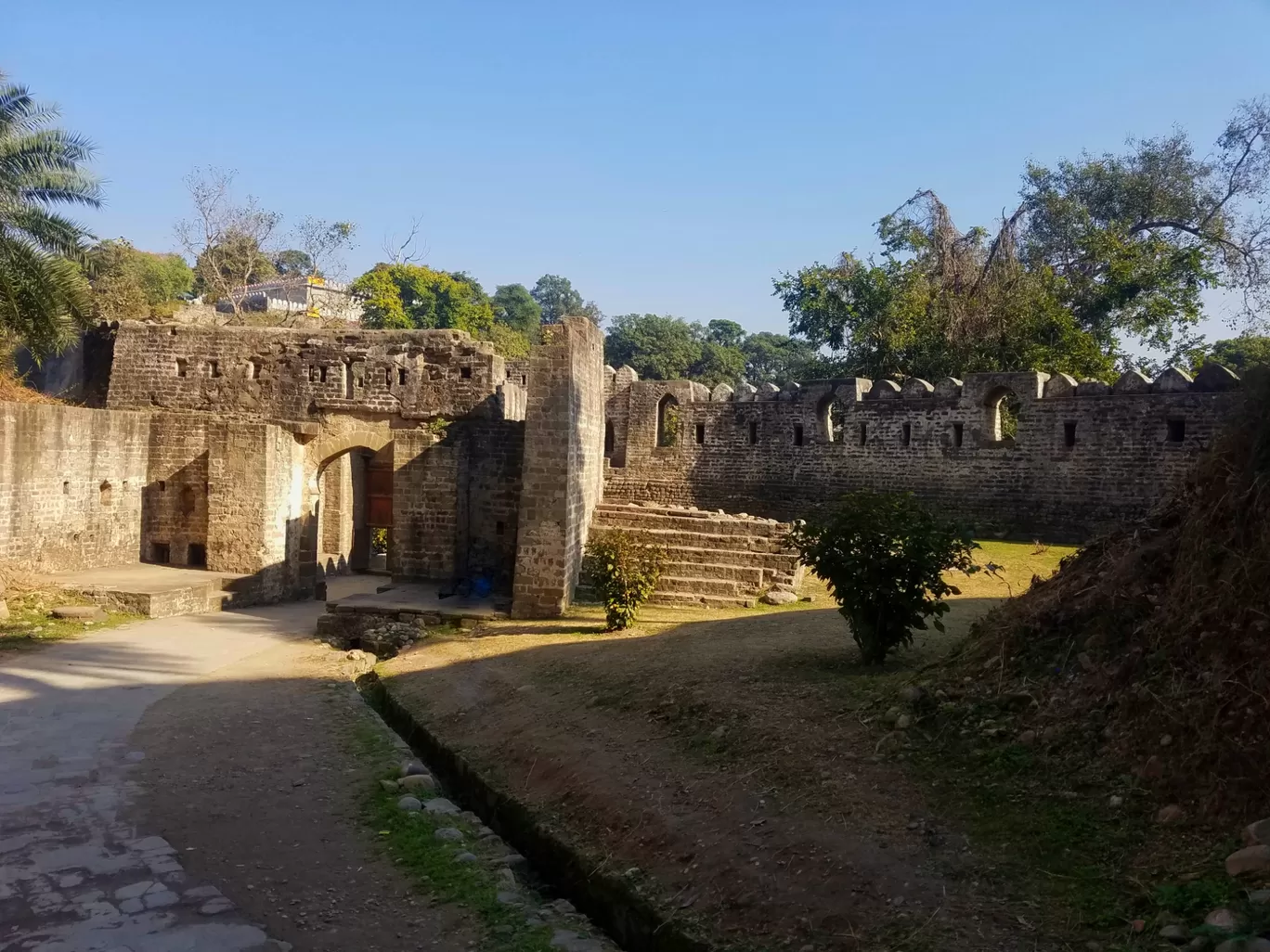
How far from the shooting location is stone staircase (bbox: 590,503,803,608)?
42.2 ft

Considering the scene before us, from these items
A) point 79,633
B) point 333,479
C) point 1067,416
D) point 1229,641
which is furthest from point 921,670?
point 333,479

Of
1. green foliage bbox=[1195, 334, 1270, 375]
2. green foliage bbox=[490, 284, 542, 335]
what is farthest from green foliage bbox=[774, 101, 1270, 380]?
green foliage bbox=[490, 284, 542, 335]

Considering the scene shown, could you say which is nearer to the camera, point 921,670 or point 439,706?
point 921,670

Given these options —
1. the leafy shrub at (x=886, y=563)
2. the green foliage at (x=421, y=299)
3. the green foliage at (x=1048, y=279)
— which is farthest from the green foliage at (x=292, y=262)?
the leafy shrub at (x=886, y=563)

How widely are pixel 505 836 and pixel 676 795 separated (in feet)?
4.48

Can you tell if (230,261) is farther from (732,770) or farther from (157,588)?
(732,770)

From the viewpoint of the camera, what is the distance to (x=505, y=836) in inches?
258

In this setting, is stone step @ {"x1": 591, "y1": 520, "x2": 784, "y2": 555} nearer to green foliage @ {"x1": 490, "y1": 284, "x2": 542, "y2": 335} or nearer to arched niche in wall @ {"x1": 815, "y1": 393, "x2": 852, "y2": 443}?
arched niche in wall @ {"x1": 815, "y1": 393, "x2": 852, "y2": 443}

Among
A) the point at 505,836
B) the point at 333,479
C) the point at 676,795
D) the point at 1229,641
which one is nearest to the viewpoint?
the point at 1229,641

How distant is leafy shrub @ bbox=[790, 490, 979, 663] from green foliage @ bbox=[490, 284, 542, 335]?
2042 inches

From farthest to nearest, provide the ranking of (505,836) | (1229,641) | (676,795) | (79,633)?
(79,633)
(505,836)
(676,795)
(1229,641)

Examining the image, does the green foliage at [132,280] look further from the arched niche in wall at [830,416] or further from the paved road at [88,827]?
the arched niche in wall at [830,416]

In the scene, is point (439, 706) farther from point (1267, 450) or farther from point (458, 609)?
point (1267, 450)

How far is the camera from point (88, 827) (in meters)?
5.59
